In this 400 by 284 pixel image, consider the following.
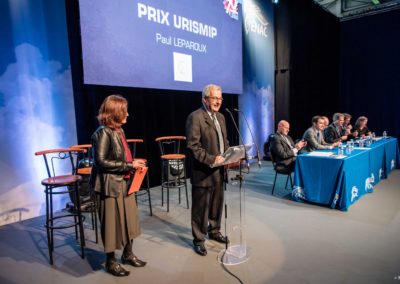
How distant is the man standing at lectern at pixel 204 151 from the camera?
7.21 feet

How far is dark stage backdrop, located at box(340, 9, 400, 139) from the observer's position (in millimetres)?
7789

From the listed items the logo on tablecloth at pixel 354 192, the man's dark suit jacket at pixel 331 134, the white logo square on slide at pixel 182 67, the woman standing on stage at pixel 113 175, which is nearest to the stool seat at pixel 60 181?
the woman standing on stage at pixel 113 175

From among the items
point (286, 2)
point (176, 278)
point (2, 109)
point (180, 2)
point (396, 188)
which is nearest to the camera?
point (176, 278)

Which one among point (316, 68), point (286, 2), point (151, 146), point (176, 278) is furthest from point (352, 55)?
point (176, 278)

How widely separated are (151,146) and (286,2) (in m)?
5.19

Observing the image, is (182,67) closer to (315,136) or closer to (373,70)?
(315,136)

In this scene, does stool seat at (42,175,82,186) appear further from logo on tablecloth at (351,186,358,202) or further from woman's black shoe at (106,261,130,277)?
logo on tablecloth at (351,186,358,202)

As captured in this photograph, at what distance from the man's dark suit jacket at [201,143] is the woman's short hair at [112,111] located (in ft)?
1.82

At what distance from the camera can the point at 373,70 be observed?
319 inches

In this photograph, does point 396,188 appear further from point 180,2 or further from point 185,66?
point 180,2

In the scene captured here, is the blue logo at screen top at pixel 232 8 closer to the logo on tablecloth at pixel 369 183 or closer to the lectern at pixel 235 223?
the lectern at pixel 235 223

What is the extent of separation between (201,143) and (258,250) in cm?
105

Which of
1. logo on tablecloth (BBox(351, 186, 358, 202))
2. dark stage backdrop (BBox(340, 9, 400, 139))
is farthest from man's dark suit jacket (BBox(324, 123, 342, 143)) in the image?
dark stage backdrop (BBox(340, 9, 400, 139))

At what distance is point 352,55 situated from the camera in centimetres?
842
